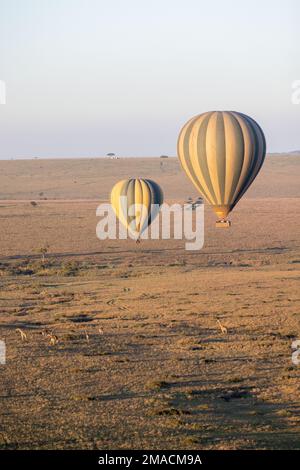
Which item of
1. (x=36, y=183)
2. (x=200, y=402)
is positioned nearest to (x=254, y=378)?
(x=200, y=402)

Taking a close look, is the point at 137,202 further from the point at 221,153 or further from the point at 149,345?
the point at 149,345

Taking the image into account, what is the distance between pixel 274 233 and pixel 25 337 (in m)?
47.5

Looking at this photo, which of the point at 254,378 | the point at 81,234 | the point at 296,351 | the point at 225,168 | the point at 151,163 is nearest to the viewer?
the point at 254,378

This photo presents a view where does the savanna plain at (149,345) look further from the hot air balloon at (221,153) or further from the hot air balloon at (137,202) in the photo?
the hot air balloon at (221,153)

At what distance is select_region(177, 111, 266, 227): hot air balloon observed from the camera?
39.0 m

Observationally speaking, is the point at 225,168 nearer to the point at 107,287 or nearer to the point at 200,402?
the point at 107,287

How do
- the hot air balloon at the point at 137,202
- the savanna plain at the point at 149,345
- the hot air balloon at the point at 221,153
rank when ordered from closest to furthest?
the savanna plain at the point at 149,345 → the hot air balloon at the point at 221,153 → the hot air balloon at the point at 137,202

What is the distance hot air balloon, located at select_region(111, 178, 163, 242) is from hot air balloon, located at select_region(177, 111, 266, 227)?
14136mm

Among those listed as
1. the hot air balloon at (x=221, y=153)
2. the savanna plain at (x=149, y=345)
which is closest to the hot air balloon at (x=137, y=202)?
the savanna plain at (x=149, y=345)

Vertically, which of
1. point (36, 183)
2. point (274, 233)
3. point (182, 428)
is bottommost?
point (182, 428)

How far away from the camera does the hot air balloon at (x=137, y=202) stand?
54562 mm

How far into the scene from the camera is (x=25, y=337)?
26.2 metres

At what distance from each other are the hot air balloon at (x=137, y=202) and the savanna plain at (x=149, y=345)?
2.13 m

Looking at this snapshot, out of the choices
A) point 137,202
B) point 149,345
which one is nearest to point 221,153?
point 149,345
